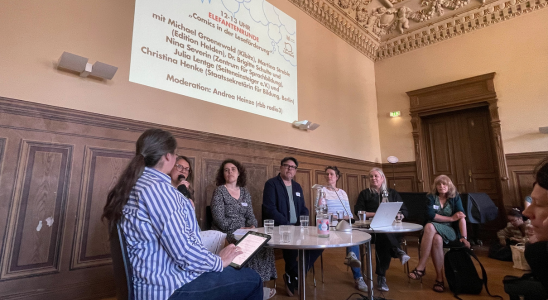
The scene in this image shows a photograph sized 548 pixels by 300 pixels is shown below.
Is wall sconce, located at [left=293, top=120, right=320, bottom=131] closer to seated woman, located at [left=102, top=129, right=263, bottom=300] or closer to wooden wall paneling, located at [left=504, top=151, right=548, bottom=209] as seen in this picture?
seated woman, located at [left=102, top=129, right=263, bottom=300]

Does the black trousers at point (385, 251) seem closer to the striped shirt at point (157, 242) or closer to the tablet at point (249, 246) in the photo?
the tablet at point (249, 246)

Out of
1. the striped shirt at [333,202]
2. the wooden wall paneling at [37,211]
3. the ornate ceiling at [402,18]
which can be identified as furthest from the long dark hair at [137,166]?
the ornate ceiling at [402,18]

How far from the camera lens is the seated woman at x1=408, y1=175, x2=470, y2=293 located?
2.84m

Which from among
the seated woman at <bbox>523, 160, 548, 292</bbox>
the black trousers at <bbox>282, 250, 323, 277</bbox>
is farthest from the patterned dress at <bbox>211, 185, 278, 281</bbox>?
the seated woman at <bbox>523, 160, 548, 292</bbox>

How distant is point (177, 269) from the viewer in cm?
122

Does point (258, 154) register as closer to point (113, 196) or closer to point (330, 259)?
point (330, 259)

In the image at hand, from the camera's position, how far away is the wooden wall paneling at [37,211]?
2145mm

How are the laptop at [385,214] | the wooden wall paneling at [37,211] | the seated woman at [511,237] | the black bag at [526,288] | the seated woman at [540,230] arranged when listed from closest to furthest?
1. the seated woman at [540,230]
2. the black bag at [526,288]
3. the wooden wall paneling at [37,211]
4. the laptop at [385,214]
5. the seated woman at [511,237]

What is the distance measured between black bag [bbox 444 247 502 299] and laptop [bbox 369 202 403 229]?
2.77ft

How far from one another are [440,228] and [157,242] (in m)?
2.83

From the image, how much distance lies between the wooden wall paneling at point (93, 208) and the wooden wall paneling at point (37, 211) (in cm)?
13

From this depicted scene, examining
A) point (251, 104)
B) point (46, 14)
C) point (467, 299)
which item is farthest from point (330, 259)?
point (46, 14)

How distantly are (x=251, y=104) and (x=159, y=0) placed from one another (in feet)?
5.27

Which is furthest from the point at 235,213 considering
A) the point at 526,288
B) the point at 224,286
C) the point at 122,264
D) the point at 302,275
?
the point at 526,288
